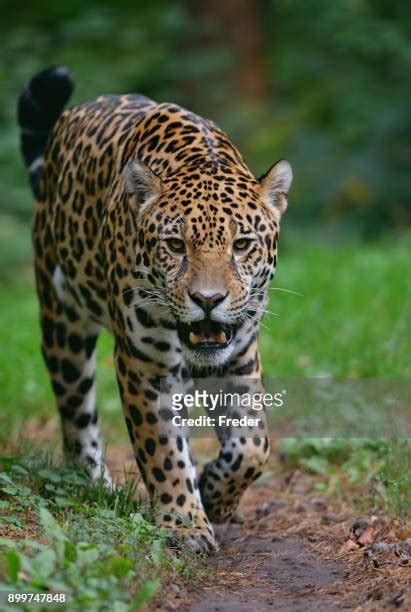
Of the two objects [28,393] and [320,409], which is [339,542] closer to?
[320,409]

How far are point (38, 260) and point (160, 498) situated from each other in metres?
2.29

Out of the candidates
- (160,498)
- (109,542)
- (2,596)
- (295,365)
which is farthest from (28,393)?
(2,596)

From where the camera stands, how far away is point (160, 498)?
589cm

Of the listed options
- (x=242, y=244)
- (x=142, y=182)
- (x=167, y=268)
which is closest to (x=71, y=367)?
(x=142, y=182)

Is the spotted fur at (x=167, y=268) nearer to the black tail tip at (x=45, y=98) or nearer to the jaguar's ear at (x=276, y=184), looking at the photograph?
the jaguar's ear at (x=276, y=184)

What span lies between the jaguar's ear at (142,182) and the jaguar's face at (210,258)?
4cm

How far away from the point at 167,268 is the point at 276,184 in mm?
798

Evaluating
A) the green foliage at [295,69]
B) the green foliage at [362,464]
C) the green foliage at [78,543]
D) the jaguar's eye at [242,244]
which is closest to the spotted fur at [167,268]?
the jaguar's eye at [242,244]

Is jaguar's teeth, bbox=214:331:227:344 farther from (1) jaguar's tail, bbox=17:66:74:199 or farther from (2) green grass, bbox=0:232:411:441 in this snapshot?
(1) jaguar's tail, bbox=17:66:74:199

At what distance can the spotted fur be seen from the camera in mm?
5504

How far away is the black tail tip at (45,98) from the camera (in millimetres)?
7809

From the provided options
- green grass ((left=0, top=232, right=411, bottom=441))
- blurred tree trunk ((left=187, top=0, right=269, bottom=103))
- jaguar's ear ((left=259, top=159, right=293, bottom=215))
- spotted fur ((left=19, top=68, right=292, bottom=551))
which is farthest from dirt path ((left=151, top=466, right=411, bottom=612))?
blurred tree trunk ((left=187, top=0, right=269, bottom=103))

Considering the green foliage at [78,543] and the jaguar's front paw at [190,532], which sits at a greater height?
the green foliage at [78,543]

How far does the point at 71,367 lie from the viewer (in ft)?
24.3
